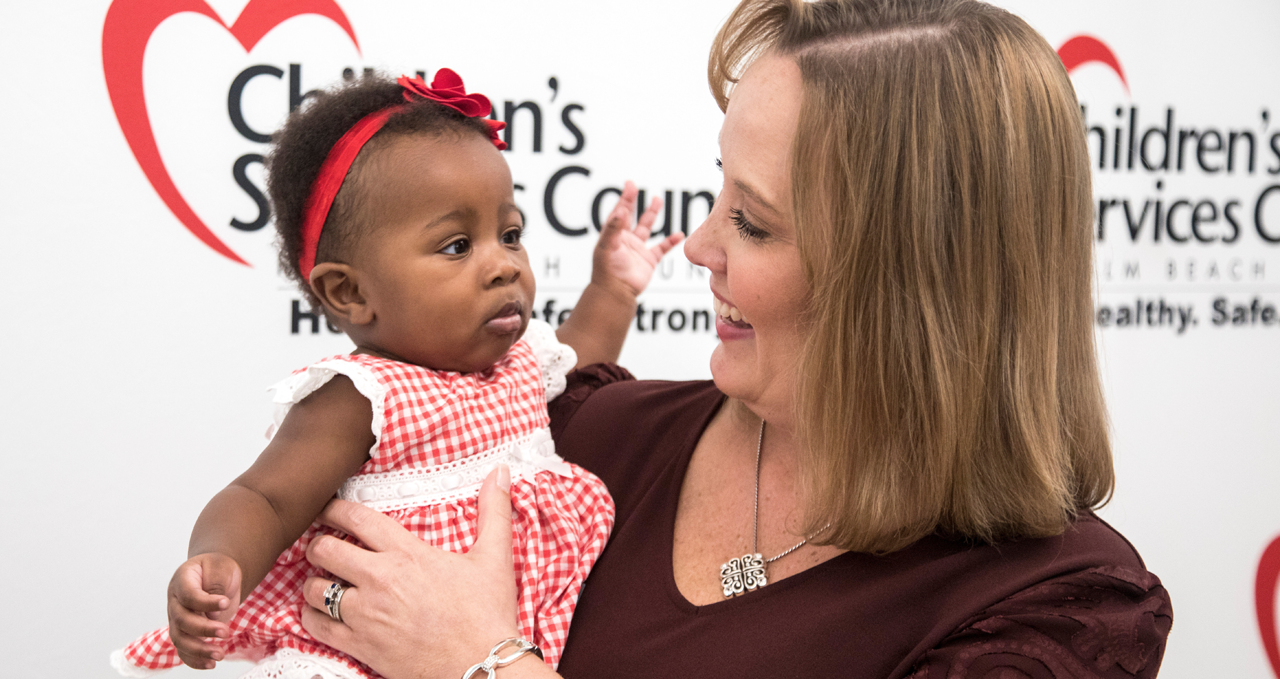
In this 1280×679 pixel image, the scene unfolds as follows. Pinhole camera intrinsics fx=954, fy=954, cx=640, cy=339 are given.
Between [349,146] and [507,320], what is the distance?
0.95 feet

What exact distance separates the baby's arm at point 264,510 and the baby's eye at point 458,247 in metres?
0.20

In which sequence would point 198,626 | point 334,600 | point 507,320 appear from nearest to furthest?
point 198,626
point 334,600
point 507,320

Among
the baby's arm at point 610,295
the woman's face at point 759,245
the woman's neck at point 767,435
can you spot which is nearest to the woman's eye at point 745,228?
the woman's face at point 759,245

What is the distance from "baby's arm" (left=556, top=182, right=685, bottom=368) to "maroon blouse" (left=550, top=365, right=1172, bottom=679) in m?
0.51

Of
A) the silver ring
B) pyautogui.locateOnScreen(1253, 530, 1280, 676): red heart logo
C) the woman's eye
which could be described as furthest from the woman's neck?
pyautogui.locateOnScreen(1253, 530, 1280, 676): red heart logo

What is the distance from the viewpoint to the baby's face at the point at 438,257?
1.15 m

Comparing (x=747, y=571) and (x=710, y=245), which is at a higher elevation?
(x=710, y=245)

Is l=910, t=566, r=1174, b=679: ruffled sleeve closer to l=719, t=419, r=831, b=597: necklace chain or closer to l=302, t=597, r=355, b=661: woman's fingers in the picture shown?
l=719, t=419, r=831, b=597: necklace chain

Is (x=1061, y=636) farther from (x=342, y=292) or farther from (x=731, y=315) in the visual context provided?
(x=342, y=292)

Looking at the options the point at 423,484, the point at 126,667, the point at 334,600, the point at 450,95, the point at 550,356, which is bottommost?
the point at 126,667

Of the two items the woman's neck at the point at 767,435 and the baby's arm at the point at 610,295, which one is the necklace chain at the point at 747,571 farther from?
the baby's arm at the point at 610,295

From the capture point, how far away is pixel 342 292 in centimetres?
120

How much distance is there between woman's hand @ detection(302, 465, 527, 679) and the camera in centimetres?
105

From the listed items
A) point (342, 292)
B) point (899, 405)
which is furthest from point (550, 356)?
point (899, 405)
